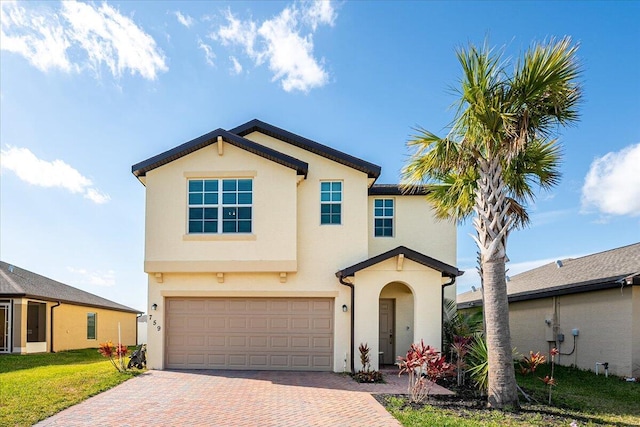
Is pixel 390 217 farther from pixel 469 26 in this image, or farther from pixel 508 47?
pixel 508 47

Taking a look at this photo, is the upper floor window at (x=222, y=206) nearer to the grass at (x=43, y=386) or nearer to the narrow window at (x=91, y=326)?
the grass at (x=43, y=386)

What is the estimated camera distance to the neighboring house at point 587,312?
43.6ft

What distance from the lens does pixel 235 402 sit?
9.91 metres

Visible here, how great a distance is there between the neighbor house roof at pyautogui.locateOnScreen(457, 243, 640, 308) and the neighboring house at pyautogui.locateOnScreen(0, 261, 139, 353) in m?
20.2

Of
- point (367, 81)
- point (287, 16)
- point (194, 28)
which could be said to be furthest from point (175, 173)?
point (367, 81)

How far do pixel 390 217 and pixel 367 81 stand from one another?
15.5 ft

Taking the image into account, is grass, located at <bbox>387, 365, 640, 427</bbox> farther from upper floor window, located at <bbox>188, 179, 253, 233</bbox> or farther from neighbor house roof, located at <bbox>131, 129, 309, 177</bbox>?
neighbor house roof, located at <bbox>131, 129, 309, 177</bbox>

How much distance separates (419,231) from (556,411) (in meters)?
7.98

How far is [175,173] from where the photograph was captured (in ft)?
47.2

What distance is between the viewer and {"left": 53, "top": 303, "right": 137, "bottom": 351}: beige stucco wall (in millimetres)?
23312

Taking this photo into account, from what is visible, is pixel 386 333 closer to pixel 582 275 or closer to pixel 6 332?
pixel 582 275

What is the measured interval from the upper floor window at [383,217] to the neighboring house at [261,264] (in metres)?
1.88

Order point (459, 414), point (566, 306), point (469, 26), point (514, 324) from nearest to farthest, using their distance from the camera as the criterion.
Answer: point (459, 414) < point (469, 26) < point (566, 306) < point (514, 324)

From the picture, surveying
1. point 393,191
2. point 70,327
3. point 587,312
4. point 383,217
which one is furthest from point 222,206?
point 70,327
